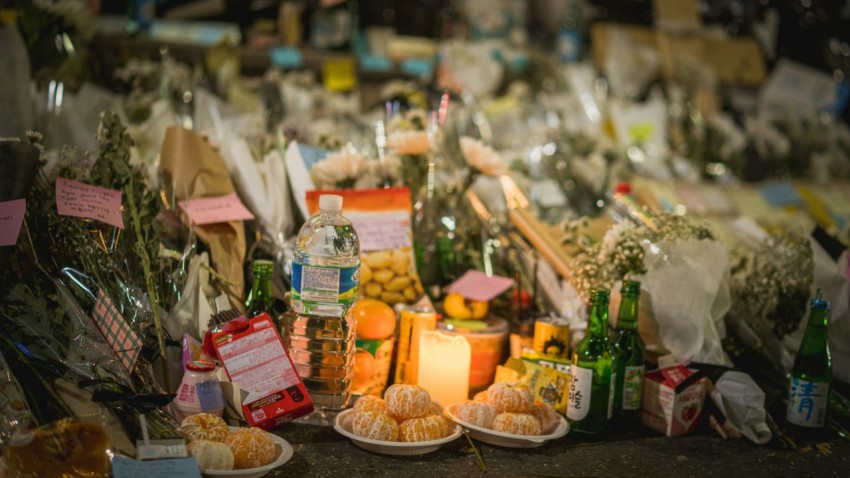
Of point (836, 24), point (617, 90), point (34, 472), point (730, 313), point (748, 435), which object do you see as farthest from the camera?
point (836, 24)

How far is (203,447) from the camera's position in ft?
4.67

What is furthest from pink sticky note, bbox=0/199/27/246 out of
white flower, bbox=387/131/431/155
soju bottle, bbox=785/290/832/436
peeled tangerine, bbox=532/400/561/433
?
soju bottle, bbox=785/290/832/436

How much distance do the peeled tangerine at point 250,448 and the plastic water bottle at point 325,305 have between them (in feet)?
1.10

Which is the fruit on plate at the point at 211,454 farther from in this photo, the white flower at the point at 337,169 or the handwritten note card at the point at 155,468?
the white flower at the point at 337,169

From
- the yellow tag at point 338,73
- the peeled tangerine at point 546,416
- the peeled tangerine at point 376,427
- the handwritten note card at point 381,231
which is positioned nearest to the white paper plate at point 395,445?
the peeled tangerine at point 376,427

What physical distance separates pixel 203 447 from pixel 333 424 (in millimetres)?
435

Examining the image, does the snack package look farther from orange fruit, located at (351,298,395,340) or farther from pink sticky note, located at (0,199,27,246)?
pink sticky note, located at (0,199,27,246)

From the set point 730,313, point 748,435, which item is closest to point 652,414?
point 748,435

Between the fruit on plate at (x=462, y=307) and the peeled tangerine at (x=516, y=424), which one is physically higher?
the fruit on plate at (x=462, y=307)

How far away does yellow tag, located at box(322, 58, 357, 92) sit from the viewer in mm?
3887

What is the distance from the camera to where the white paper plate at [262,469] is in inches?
55.9

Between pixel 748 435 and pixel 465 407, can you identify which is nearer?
pixel 465 407

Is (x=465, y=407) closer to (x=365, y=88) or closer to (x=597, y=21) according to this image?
(x=365, y=88)

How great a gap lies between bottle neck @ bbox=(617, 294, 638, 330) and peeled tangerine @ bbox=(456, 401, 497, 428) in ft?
1.40
